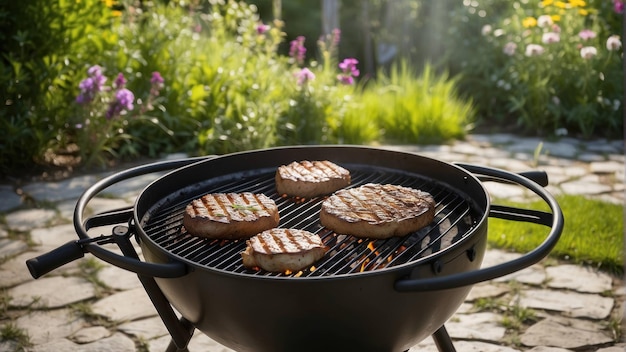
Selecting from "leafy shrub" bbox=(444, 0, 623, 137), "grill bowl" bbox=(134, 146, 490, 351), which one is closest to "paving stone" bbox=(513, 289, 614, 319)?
"grill bowl" bbox=(134, 146, 490, 351)

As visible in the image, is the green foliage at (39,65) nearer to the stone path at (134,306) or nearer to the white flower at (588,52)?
the stone path at (134,306)

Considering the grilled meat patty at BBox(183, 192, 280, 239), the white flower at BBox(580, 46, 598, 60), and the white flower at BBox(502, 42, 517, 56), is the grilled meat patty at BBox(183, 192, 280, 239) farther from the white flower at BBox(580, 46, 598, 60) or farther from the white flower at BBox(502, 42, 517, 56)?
the white flower at BBox(502, 42, 517, 56)

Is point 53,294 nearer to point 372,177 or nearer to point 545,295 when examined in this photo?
point 372,177

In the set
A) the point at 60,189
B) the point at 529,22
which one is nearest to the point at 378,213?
the point at 60,189

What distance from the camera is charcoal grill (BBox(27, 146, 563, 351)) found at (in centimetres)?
169

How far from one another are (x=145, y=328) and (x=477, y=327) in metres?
1.61

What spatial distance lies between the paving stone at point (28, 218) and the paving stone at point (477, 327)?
274 cm

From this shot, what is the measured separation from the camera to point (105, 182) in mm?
2230

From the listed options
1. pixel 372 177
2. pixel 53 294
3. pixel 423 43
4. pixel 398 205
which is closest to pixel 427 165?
pixel 372 177

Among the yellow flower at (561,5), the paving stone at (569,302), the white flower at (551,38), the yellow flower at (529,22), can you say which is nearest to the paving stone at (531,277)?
the paving stone at (569,302)

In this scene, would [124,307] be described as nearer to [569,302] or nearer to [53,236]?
[53,236]

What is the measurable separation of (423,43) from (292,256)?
28.8 feet

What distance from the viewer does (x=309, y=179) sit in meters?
2.47

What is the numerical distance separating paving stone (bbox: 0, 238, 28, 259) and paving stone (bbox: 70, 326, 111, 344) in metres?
1.05
